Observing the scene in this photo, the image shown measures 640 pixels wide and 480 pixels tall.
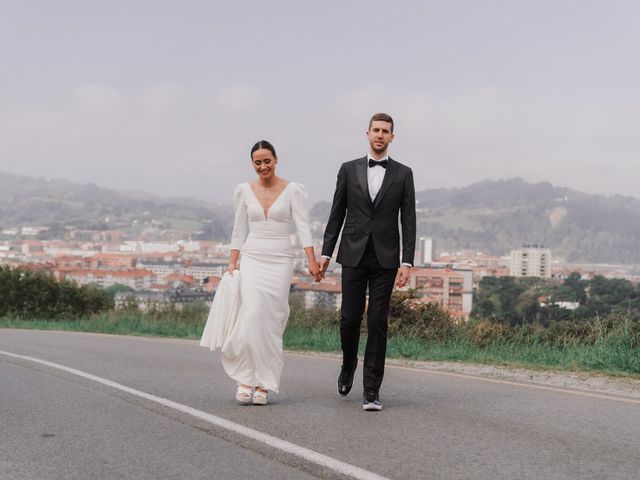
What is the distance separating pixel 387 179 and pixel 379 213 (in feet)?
0.87

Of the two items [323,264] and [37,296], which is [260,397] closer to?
[323,264]

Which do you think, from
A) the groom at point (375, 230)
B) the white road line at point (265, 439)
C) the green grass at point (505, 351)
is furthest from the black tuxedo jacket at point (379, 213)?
the green grass at point (505, 351)

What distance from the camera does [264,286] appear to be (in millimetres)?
6473

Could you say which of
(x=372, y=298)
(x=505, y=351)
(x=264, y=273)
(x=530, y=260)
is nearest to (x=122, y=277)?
(x=530, y=260)

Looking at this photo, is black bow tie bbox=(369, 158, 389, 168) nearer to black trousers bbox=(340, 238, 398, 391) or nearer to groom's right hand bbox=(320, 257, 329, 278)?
black trousers bbox=(340, 238, 398, 391)

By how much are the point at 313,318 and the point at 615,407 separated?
9.82 metres

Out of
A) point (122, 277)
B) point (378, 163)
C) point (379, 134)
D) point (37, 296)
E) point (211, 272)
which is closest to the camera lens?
point (379, 134)

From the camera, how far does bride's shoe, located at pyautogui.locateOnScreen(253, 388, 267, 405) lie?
6.34 meters

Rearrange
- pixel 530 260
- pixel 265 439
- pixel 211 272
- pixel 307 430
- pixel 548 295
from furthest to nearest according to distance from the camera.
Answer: pixel 211 272 → pixel 530 260 → pixel 548 295 → pixel 307 430 → pixel 265 439

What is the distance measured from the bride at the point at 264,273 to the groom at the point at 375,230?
0.33 m

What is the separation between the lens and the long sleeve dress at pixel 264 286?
6.43 metres

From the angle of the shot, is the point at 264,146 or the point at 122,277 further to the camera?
the point at 122,277

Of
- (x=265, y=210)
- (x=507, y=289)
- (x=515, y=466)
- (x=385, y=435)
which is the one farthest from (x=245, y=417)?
(x=507, y=289)

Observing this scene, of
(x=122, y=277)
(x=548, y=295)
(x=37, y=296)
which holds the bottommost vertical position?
(x=122, y=277)
